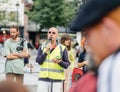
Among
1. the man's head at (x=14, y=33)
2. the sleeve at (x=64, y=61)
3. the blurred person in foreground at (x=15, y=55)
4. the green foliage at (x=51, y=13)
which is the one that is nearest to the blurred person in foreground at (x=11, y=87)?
the sleeve at (x=64, y=61)

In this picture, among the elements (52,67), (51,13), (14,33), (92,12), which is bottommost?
(52,67)

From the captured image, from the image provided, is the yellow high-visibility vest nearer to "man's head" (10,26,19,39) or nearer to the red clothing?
"man's head" (10,26,19,39)

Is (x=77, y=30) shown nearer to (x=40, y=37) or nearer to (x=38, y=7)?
(x=38, y=7)

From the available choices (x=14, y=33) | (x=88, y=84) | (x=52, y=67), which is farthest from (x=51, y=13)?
(x=88, y=84)

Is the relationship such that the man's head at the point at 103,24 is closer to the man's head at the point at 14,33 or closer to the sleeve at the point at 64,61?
the sleeve at the point at 64,61

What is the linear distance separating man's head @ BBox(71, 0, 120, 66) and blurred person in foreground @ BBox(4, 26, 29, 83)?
20.9ft

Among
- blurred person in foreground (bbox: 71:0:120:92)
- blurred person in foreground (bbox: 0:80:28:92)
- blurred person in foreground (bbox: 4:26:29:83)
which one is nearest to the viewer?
blurred person in foreground (bbox: 71:0:120:92)

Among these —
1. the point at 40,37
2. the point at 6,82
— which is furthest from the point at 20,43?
the point at 40,37

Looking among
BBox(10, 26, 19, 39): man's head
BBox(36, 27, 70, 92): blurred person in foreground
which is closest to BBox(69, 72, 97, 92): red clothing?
BBox(36, 27, 70, 92): blurred person in foreground

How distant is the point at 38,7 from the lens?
5919 cm

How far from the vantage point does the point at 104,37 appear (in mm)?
1867

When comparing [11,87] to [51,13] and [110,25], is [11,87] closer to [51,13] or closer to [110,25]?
[110,25]

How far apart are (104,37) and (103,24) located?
0.18 feet

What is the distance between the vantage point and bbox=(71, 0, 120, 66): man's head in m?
1.86
